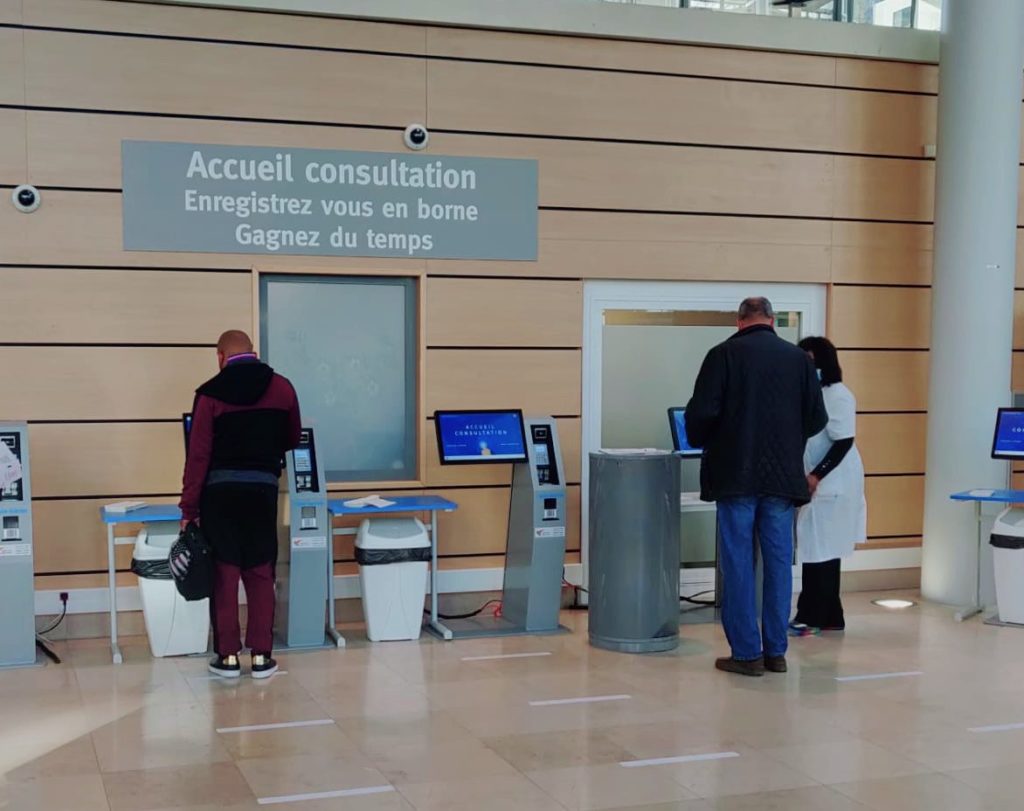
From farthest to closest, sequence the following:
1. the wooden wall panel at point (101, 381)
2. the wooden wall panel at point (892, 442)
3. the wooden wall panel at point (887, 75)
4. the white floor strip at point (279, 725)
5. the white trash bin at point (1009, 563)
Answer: the wooden wall panel at point (892, 442) → the wooden wall panel at point (887, 75) → the white trash bin at point (1009, 563) → the wooden wall panel at point (101, 381) → the white floor strip at point (279, 725)

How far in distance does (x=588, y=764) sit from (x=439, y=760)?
516 mm

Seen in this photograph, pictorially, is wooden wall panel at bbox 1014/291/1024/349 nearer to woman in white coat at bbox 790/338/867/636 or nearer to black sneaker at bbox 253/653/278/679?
woman in white coat at bbox 790/338/867/636

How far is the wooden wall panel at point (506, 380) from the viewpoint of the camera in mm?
6789

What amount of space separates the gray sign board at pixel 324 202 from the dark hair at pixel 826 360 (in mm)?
1682

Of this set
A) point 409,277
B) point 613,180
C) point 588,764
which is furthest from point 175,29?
point 588,764

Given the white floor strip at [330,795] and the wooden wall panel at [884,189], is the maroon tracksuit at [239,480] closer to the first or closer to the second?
the white floor strip at [330,795]

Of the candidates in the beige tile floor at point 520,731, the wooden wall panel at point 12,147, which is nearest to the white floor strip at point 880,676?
the beige tile floor at point 520,731

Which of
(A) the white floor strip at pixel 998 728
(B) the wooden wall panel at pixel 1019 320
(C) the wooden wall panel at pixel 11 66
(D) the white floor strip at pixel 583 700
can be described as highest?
(C) the wooden wall panel at pixel 11 66

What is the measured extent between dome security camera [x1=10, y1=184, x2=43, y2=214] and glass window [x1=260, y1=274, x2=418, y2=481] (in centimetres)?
118

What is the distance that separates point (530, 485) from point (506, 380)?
29.9 inches

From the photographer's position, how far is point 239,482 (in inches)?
211

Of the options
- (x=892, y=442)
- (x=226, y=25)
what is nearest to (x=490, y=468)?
(x=892, y=442)

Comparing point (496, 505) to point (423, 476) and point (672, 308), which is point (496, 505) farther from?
point (672, 308)

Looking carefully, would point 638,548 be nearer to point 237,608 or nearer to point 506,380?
point 506,380
